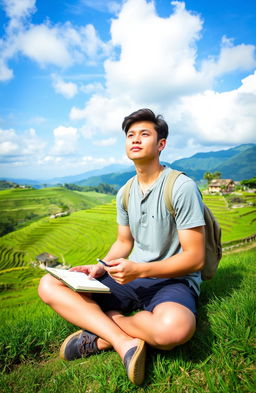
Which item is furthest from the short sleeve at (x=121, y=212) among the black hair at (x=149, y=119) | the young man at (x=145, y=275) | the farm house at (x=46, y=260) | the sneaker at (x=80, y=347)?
the farm house at (x=46, y=260)

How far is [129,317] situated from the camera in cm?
206

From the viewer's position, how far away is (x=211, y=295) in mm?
2676

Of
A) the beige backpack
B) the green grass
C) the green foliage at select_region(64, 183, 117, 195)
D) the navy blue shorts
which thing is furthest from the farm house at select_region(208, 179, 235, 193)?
the green foliage at select_region(64, 183, 117, 195)

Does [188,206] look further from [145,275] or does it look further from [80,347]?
[80,347]

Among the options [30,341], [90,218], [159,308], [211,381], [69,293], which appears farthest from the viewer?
[90,218]

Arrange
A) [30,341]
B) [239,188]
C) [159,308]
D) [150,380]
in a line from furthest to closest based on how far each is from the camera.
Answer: [239,188], [30,341], [159,308], [150,380]

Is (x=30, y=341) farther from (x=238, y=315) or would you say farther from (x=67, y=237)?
(x=67, y=237)

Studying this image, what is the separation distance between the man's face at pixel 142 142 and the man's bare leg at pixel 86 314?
1.48 meters

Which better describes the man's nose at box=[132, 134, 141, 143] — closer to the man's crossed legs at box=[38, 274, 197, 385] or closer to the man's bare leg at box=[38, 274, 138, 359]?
the man's crossed legs at box=[38, 274, 197, 385]

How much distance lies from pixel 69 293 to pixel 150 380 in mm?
984

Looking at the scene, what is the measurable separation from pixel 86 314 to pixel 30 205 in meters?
100

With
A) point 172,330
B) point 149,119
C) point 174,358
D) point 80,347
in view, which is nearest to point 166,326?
point 172,330

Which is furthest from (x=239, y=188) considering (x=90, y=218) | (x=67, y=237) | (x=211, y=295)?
(x=211, y=295)

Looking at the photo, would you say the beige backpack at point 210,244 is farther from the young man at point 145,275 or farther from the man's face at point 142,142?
the man's face at point 142,142
